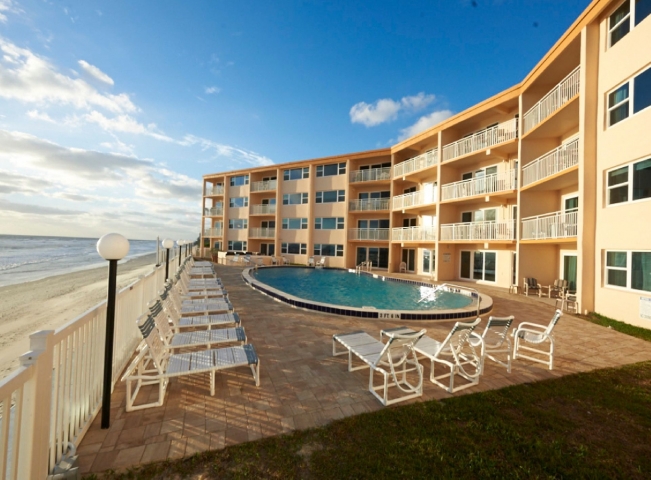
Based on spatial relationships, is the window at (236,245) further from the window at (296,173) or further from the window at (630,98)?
the window at (630,98)

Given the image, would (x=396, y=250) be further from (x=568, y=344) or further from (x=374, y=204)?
(x=568, y=344)

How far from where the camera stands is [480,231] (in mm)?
14727

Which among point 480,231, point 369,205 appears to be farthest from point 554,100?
point 369,205

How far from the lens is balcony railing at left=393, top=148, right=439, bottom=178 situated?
706 inches

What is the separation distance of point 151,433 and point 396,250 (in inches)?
787

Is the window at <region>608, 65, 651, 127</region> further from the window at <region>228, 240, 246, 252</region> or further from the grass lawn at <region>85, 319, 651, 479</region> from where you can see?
the window at <region>228, 240, 246, 252</region>

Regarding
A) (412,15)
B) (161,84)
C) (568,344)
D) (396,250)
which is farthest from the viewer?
(396,250)

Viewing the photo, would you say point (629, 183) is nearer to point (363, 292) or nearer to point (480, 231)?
point (480, 231)

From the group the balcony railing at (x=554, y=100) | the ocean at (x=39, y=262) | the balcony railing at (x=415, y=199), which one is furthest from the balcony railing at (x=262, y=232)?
the balcony railing at (x=554, y=100)

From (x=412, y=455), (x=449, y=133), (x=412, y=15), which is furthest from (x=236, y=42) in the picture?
(x=412, y=455)

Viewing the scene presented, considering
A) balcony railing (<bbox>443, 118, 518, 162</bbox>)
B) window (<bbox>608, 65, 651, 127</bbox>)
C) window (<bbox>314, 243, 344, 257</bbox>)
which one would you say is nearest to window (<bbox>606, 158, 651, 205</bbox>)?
window (<bbox>608, 65, 651, 127</bbox>)

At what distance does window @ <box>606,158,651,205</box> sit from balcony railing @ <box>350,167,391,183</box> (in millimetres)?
13791

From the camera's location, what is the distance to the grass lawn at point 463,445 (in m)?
2.47

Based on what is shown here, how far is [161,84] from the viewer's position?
13.1 metres
